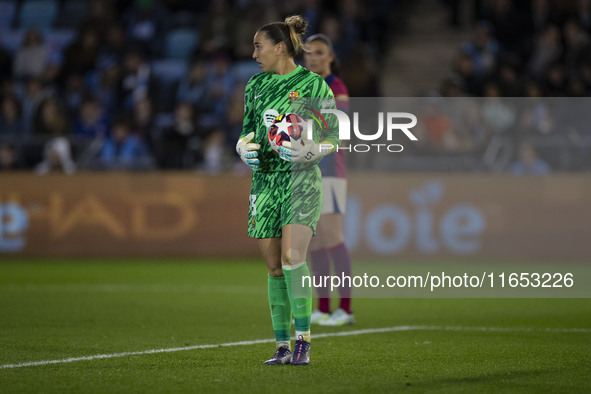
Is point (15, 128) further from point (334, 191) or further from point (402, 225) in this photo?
point (334, 191)

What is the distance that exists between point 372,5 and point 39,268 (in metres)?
8.90

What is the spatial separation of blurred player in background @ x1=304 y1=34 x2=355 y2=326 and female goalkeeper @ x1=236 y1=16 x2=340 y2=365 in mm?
2431

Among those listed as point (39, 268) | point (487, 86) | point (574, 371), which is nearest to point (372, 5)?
point (487, 86)

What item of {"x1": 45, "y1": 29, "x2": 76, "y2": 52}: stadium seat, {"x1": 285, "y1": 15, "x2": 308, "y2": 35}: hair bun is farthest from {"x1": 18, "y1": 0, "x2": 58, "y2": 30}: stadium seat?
{"x1": 285, "y1": 15, "x2": 308, "y2": 35}: hair bun

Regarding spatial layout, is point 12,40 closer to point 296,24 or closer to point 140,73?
point 140,73

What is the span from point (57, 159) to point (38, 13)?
7145mm

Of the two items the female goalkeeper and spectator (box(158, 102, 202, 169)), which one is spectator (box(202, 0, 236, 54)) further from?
the female goalkeeper

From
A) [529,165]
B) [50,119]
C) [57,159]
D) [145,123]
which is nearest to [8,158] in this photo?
[57,159]

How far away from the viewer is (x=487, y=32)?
18.1 metres

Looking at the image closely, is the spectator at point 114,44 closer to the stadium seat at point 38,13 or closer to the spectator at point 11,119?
the spectator at point 11,119

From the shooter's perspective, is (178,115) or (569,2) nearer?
(178,115)

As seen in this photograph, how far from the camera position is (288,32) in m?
6.50

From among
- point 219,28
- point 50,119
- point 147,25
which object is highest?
point 147,25

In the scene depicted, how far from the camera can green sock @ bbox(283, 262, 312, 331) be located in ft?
21.0
